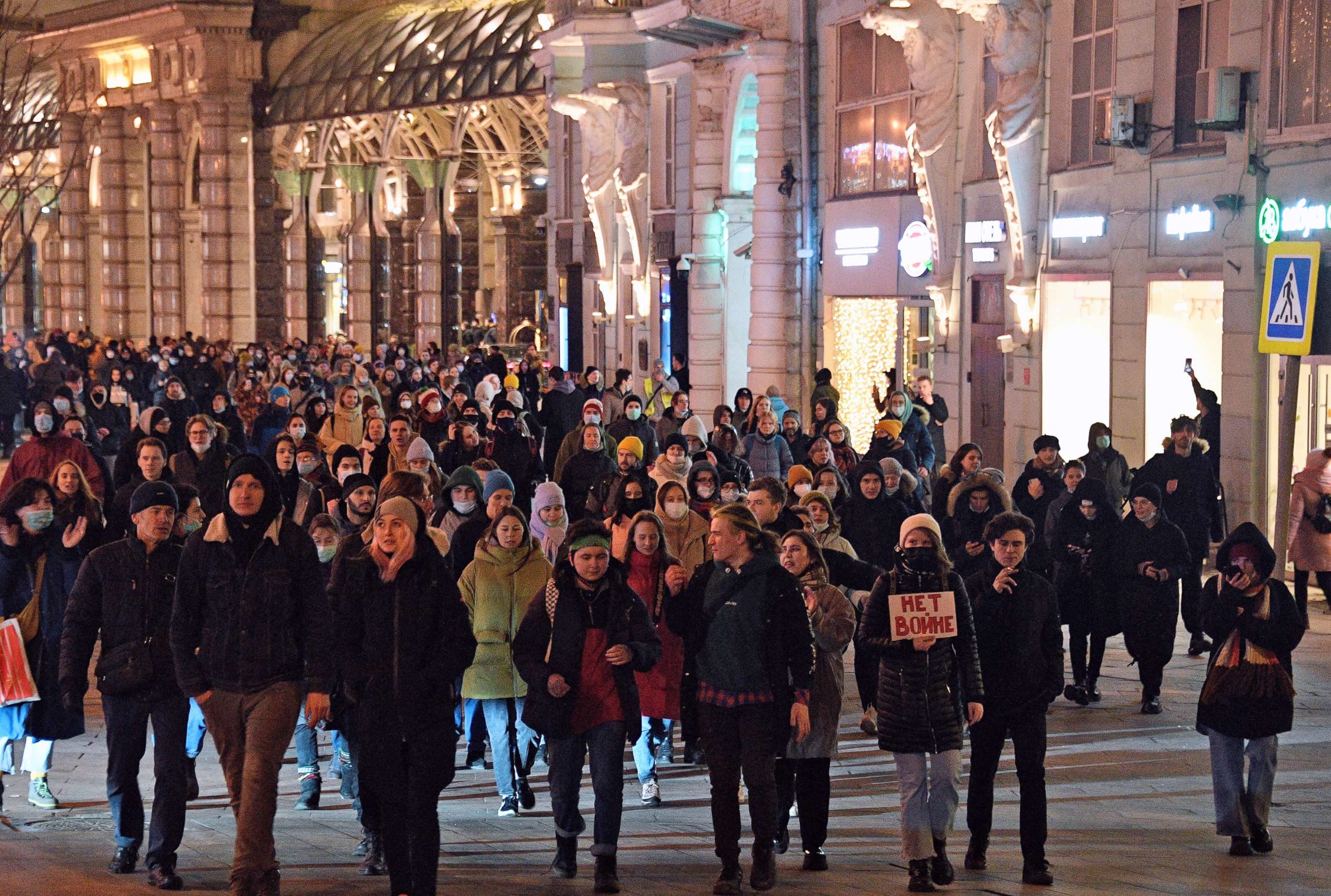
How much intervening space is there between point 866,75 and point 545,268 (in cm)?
3032

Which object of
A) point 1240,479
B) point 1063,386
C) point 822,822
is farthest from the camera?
point 1063,386

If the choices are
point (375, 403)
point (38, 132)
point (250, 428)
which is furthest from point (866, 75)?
point (38, 132)

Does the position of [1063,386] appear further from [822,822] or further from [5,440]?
[5,440]

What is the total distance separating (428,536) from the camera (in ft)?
24.0

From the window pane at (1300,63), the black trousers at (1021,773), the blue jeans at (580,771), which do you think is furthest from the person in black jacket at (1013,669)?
the window pane at (1300,63)

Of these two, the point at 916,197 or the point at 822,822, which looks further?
the point at 916,197

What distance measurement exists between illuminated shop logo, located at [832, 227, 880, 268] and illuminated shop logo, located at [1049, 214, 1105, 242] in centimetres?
497

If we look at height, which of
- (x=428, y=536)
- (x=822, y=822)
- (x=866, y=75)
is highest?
(x=866, y=75)

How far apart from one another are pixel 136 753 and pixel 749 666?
246 cm

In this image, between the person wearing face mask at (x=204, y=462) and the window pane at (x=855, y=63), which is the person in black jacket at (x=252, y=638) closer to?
the person wearing face mask at (x=204, y=462)

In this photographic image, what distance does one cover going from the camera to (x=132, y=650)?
7773 millimetres

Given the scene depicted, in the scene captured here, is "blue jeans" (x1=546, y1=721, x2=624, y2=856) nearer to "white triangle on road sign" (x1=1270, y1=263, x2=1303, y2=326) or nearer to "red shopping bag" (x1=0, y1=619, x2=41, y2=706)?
"red shopping bag" (x1=0, y1=619, x2=41, y2=706)

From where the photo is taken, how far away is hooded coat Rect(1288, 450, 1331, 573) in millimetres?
14742

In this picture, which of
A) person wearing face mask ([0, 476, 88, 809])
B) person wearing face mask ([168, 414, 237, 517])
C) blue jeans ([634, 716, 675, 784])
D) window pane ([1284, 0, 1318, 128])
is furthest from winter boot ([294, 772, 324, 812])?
window pane ([1284, 0, 1318, 128])
